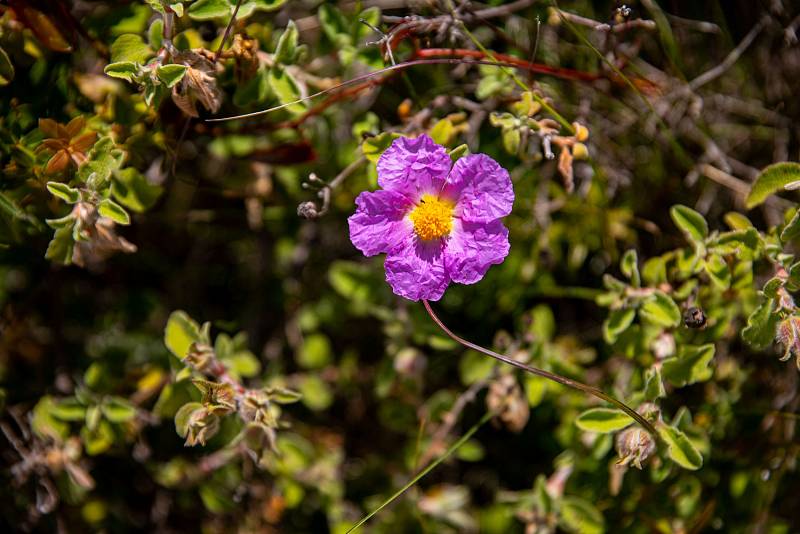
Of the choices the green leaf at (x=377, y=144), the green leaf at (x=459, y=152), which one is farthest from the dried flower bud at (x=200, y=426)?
the green leaf at (x=459, y=152)

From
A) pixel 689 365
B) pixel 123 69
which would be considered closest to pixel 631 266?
pixel 689 365

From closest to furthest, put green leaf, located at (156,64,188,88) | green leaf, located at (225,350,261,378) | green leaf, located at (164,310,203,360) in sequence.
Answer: green leaf, located at (156,64,188,88) < green leaf, located at (164,310,203,360) < green leaf, located at (225,350,261,378)

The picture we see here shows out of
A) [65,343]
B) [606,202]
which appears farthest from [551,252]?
[65,343]

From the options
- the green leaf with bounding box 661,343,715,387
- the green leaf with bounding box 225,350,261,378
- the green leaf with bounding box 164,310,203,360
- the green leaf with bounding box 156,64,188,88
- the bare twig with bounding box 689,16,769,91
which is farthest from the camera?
the bare twig with bounding box 689,16,769,91

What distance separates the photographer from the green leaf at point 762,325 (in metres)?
1.92

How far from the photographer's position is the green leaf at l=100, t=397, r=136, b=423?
2.39 m

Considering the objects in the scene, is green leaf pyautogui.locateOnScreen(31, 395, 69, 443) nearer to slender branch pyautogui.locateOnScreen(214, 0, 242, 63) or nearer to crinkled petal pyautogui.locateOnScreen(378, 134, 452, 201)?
slender branch pyautogui.locateOnScreen(214, 0, 242, 63)

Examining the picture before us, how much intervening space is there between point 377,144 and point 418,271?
411 millimetres

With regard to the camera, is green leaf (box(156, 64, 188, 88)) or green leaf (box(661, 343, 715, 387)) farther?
green leaf (box(661, 343, 715, 387))

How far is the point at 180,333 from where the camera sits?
224 cm

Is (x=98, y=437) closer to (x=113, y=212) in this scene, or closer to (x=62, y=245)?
(x=62, y=245)

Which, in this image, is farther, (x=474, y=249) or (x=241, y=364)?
(x=241, y=364)

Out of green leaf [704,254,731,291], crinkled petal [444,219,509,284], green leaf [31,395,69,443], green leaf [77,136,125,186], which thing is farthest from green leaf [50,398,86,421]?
green leaf [704,254,731,291]

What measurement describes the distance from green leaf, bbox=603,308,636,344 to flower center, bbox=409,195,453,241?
0.63m
